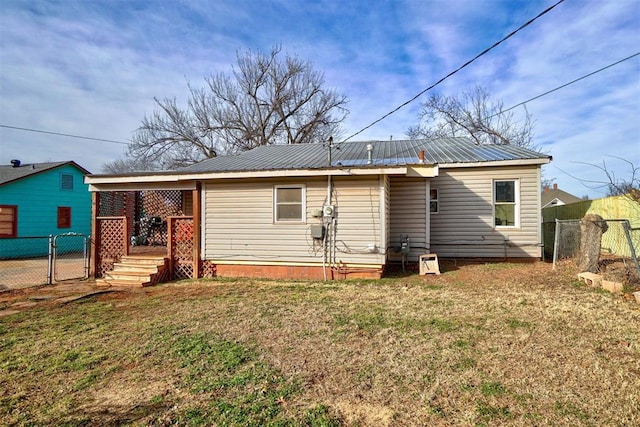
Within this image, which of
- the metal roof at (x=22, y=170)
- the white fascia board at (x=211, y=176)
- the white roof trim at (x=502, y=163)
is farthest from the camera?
the metal roof at (x=22, y=170)

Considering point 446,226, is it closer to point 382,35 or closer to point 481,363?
point 382,35

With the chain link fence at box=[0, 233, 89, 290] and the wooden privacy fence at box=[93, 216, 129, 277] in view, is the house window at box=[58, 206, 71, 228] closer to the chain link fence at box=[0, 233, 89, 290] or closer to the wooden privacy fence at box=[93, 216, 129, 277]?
the chain link fence at box=[0, 233, 89, 290]

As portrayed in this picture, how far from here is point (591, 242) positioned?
7223 millimetres

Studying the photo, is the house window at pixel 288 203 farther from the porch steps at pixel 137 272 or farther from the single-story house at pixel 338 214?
the porch steps at pixel 137 272

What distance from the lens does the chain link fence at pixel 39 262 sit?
28.2ft

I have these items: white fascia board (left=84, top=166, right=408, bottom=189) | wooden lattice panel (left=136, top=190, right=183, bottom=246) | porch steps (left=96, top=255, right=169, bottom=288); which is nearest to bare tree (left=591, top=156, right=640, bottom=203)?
white fascia board (left=84, top=166, right=408, bottom=189)

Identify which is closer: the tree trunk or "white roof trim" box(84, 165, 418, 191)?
the tree trunk

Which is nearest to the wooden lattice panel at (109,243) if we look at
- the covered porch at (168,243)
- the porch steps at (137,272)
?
the covered porch at (168,243)

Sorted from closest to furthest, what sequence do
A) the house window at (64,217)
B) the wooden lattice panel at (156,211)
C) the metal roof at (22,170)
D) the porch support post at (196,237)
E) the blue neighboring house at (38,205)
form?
the porch support post at (196,237)
the wooden lattice panel at (156,211)
the blue neighboring house at (38,205)
the metal roof at (22,170)
the house window at (64,217)

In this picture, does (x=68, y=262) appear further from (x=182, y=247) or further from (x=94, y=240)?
(x=182, y=247)

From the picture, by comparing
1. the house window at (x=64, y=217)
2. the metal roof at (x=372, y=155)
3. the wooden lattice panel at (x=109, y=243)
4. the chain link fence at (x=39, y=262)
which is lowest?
the chain link fence at (x=39, y=262)

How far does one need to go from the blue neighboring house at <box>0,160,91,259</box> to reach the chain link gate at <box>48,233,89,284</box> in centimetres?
86

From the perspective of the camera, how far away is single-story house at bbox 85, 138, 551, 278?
8352 millimetres

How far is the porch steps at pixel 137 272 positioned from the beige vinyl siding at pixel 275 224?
1.14m
